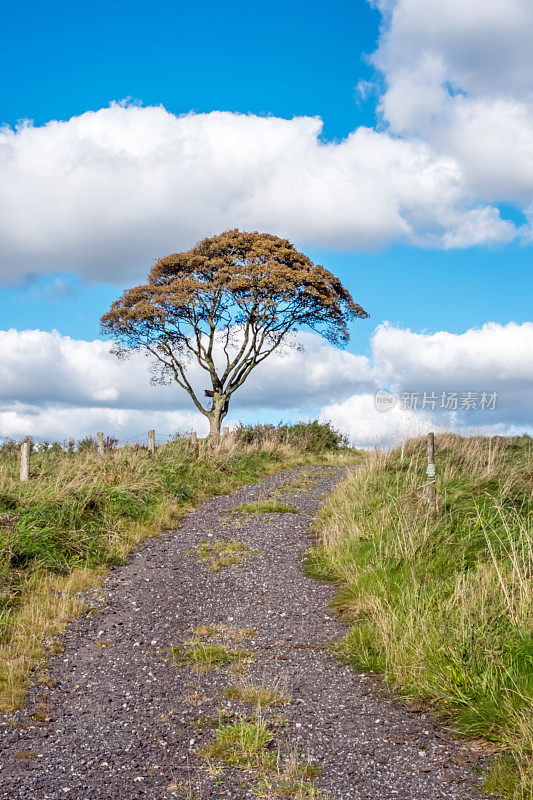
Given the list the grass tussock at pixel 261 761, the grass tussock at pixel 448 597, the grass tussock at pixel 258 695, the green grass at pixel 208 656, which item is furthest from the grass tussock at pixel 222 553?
the grass tussock at pixel 261 761

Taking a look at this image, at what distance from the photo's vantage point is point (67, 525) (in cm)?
1112

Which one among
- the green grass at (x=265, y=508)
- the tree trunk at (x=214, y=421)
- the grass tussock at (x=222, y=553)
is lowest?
the grass tussock at (x=222, y=553)

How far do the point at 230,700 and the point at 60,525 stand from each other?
589 cm

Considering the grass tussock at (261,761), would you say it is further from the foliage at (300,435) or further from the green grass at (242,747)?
the foliage at (300,435)

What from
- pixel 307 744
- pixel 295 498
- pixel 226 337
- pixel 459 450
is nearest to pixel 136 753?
pixel 307 744

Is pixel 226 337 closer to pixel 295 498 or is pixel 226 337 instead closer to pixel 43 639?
pixel 295 498

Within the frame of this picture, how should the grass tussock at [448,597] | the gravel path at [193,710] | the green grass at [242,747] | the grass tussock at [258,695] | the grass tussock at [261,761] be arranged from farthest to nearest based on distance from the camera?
1. the grass tussock at [258,695]
2. the grass tussock at [448,597]
3. the green grass at [242,747]
4. the gravel path at [193,710]
5. the grass tussock at [261,761]

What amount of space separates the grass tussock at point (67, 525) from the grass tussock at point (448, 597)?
369cm

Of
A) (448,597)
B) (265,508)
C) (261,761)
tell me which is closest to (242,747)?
(261,761)

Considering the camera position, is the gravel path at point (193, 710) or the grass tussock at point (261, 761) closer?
the grass tussock at point (261, 761)

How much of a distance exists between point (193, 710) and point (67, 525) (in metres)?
5.98

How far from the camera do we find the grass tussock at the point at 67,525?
7784 millimetres

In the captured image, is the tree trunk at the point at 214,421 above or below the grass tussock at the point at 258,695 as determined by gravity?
above

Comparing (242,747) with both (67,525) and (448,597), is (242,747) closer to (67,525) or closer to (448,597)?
(448,597)
